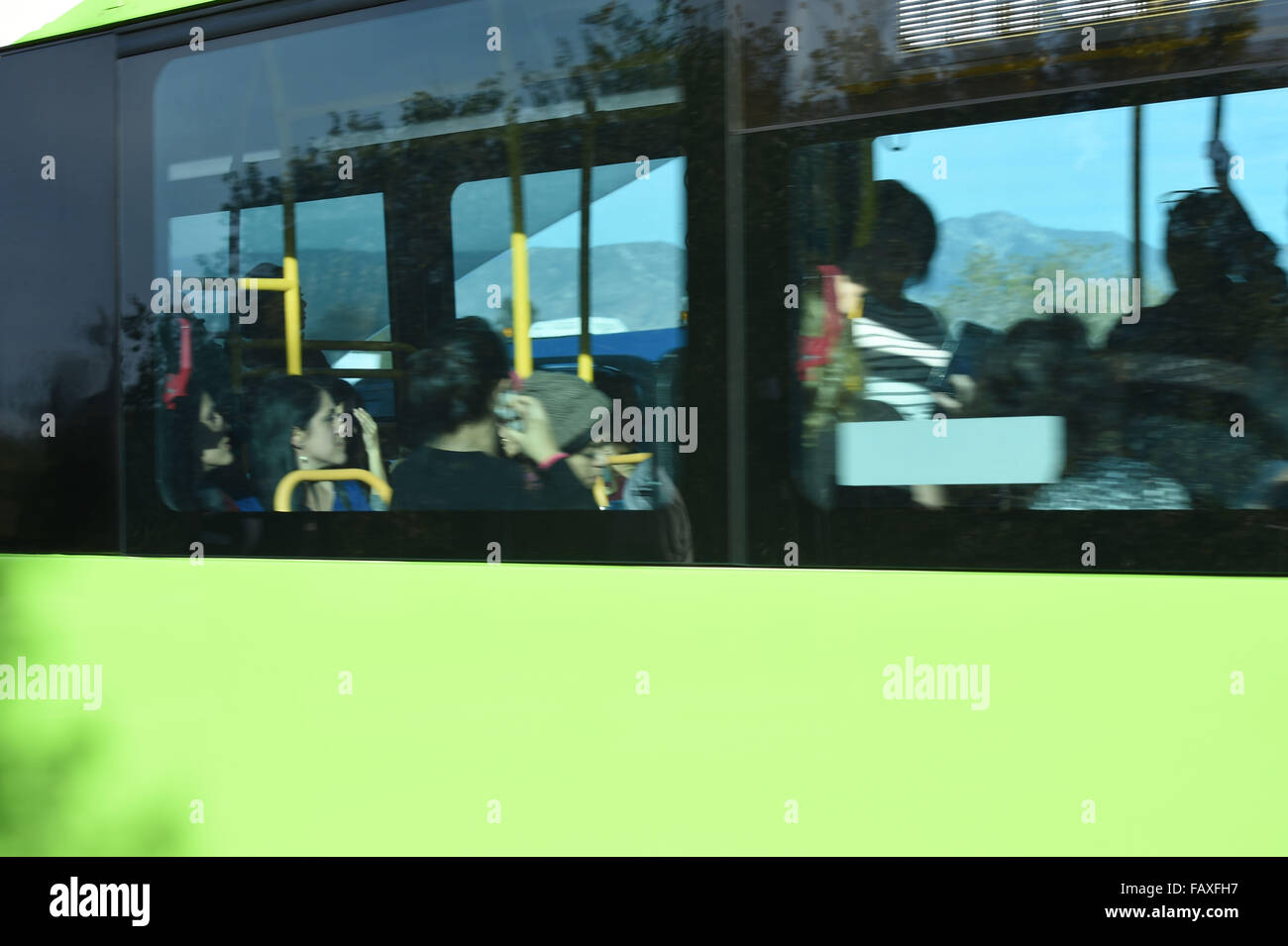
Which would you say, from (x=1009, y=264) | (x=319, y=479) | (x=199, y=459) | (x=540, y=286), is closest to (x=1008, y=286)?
(x=1009, y=264)

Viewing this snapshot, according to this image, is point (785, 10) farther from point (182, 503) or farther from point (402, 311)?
point (182, 503)

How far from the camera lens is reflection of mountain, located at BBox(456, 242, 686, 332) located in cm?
262

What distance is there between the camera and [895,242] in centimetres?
248

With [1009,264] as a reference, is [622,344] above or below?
below

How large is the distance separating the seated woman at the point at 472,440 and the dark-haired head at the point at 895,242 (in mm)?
856

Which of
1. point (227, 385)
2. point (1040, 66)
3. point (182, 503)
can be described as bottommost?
point (182, 503)

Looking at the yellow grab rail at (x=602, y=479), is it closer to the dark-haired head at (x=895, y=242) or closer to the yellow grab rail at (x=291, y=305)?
the dark-haired head at (x=895, y=242)

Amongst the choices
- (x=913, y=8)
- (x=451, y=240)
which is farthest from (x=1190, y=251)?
(x=451, y=240)

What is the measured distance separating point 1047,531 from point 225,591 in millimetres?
2126

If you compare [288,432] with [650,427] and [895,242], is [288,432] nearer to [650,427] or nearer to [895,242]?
[650,427]

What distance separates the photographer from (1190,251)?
89.9 inches

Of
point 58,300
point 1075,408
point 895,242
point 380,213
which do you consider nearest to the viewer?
point 1075,408

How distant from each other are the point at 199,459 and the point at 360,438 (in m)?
0.51

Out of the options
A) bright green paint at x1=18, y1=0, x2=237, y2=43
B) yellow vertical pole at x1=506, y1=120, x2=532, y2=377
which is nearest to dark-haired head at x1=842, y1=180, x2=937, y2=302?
yellow vertical pole at x1=506, y1=120, x2=532, y2=377
